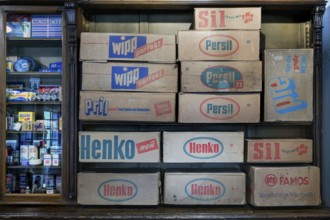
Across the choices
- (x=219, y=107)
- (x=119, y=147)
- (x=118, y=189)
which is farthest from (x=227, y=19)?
(x=118, y=189)

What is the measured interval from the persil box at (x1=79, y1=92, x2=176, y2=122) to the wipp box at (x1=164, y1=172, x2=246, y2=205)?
1.45 feet

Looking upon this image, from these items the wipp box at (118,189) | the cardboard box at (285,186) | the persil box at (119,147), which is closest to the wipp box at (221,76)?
the persil box at (119,147)

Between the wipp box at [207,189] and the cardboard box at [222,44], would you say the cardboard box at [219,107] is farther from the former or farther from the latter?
the wipp box at [207,189]

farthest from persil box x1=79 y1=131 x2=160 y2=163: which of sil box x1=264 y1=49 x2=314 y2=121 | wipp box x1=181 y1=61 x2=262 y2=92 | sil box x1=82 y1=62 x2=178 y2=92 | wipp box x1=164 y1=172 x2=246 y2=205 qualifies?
sil box x1=264 y1=49 x2=314 y2=121

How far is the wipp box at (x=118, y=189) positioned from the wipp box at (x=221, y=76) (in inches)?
27.0

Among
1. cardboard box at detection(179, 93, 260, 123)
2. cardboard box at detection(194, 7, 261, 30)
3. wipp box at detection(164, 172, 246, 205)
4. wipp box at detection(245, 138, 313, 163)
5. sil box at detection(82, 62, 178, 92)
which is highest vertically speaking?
cardboard box at detection(194, 7, 261, 30)

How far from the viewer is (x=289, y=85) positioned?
2.18m

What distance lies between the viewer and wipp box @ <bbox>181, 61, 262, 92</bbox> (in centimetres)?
216

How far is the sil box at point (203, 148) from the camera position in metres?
2.17

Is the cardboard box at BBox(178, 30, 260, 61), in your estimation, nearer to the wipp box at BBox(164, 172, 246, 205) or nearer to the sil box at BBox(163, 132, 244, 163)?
the sil box at BBox(163, 132, 244, 163)

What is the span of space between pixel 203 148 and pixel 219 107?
30 centimetres

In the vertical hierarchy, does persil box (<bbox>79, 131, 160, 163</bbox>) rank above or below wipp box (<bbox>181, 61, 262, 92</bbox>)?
below

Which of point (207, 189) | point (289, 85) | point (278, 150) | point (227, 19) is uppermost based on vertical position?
point (227, 19)

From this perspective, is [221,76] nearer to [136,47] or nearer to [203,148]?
[203,148]
